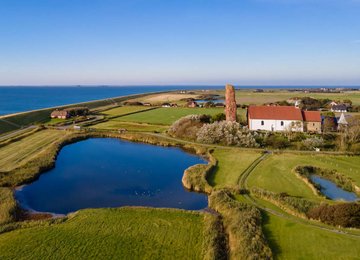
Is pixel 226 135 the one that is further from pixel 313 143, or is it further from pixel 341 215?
pixel 341 215

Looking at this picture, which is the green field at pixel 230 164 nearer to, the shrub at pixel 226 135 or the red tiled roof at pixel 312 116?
the shrub at pixel 226 135

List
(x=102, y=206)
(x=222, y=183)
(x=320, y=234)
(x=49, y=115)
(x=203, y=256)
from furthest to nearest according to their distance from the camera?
(x=49, y=115)
(x=222, y=183)
(x=102, y=206)
(x=320, y=234)
(x=203, y=256)

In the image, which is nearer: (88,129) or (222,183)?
(222,183)

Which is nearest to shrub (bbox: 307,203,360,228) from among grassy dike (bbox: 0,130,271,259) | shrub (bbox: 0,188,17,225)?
grassy dike (bbox: 0,130,271,259)

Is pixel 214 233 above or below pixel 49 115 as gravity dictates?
below

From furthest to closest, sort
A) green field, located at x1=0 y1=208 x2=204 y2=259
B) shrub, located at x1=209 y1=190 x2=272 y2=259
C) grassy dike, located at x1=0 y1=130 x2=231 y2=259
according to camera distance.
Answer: grassy dike, located at x1=0 y1=130 x2=231 y2=259, green field, located at x1=0 y1=208 x2=204 y2=259, shrub, located at x1=209 y1=190 x2=272 y2=259

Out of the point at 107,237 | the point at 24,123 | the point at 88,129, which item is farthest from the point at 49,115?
the point at 107,237

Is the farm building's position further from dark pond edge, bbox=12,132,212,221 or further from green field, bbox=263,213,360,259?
green field, bbox=263,213,360,259

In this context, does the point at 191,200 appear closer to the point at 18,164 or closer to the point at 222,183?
the point at 222,183
